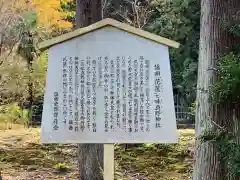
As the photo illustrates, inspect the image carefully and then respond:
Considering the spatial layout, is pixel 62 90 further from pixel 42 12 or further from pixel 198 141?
pixel 42 12

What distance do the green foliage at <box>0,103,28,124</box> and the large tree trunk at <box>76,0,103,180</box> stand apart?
5573 millimetres

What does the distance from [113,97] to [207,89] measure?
39.1 inches

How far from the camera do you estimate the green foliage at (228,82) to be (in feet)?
12.2

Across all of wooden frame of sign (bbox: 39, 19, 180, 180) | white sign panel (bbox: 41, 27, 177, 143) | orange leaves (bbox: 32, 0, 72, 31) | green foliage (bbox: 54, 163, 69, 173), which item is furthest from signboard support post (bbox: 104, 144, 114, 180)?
orange leaves (bbox: 32, 0, 72, 31)

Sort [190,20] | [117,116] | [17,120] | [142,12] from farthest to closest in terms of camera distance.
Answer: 1. [190,20]
2. [142,12]
3. [17,120]
4. [117,116]

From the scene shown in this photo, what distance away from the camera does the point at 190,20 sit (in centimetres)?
1628

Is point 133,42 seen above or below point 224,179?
above

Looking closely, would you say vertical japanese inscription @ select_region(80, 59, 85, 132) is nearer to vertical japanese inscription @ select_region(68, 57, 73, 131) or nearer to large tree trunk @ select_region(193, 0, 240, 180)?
vertical japanese inscription @ select_region(68, 57, 73, 131)

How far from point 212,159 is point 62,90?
1.66 m

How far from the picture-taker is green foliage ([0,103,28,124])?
1146 centimetres

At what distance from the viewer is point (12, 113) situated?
11711 millimetres

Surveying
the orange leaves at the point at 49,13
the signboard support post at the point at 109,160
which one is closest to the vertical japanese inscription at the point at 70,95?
the signboard support post at the point at 109,160

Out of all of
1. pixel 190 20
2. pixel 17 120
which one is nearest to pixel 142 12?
pixel 190 20

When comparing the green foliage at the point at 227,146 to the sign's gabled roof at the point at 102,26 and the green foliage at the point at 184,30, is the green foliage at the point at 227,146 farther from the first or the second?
the green foliage at the point at 184,30
